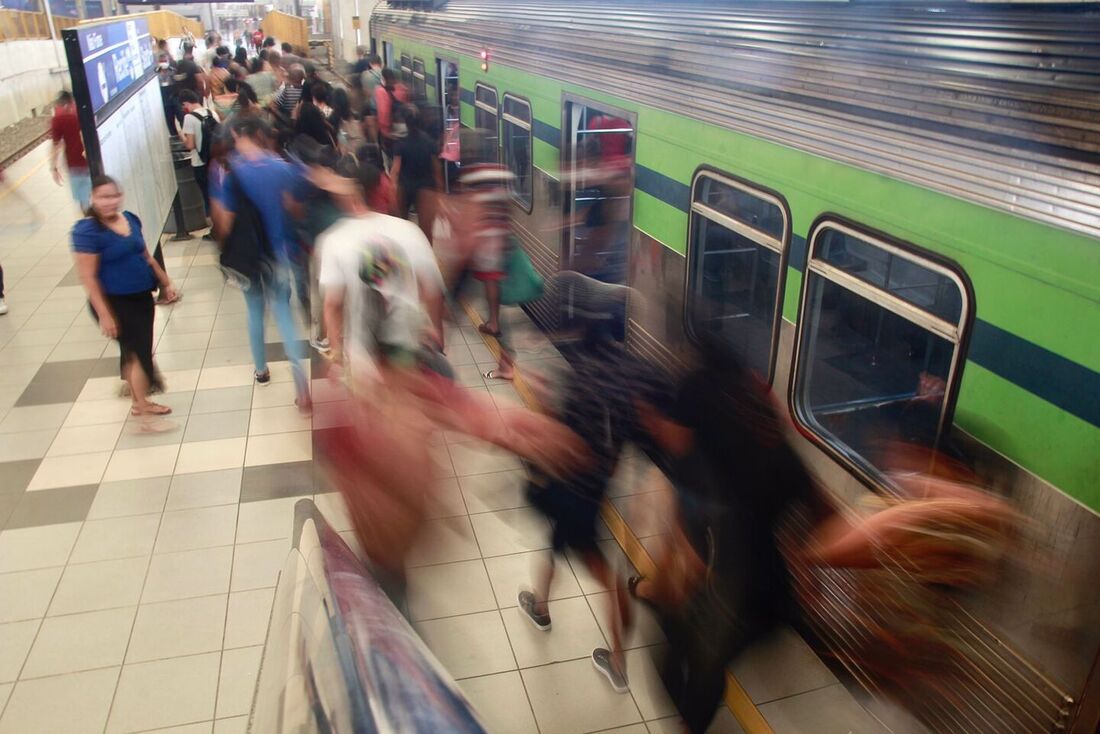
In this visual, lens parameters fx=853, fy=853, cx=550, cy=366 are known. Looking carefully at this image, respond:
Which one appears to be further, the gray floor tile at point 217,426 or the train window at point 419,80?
the train window at point 419,80

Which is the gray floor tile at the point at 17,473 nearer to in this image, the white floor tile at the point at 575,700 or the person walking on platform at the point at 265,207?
the person walking on platform at the point at 265,207

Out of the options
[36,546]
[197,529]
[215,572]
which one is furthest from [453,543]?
[36,546]

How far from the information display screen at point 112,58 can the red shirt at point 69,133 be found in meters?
0.73

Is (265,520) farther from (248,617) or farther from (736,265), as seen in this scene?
(736,265)

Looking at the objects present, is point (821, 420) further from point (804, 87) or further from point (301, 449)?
point (301, 449)

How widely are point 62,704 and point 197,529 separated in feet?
4.13

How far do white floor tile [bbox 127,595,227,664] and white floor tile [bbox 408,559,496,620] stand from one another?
2.92ft

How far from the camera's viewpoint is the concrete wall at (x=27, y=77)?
20.8 metres

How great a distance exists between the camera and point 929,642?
8.72 feet

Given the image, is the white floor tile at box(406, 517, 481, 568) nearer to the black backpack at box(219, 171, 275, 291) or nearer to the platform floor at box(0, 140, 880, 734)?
the platform floor at box(0, 140, 880, 734)

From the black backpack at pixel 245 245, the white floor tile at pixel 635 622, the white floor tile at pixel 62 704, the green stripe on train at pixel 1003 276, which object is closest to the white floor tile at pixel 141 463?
the black backpack at pixel 245 245

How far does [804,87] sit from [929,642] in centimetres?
191

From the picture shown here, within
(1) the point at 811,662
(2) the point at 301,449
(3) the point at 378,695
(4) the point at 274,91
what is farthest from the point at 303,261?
(4) the point at 274,91

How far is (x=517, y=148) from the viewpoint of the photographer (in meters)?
6.90
